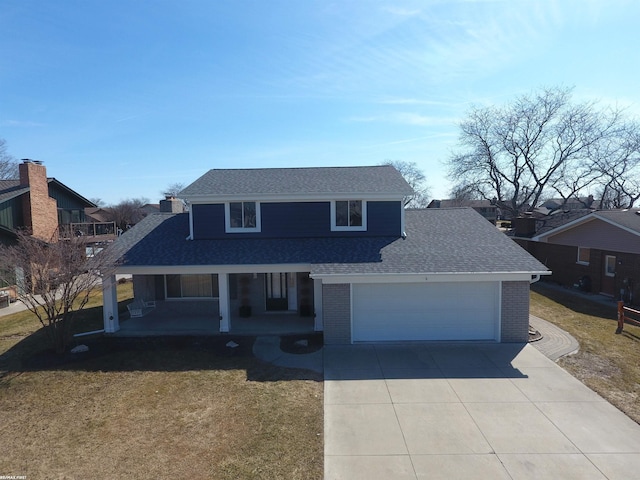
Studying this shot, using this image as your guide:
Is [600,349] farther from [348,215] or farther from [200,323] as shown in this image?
[200,323]

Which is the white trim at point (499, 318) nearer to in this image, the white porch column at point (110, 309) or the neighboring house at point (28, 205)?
the white porch column at point (110, 309)

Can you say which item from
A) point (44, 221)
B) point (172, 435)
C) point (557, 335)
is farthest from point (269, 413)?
point (44, 221)

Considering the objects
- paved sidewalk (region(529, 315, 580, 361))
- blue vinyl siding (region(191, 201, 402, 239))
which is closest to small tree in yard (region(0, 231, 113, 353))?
blue vinyl siding (region(191, 201, 402, 239))

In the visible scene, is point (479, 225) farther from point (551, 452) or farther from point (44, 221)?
point (44, 221)

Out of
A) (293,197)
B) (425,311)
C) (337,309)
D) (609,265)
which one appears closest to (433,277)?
(425,311)

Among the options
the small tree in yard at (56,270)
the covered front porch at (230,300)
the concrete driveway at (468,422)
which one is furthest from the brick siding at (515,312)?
the small tree in yard at (56,270)
